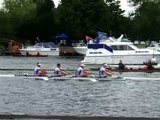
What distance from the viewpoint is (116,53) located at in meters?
72.2

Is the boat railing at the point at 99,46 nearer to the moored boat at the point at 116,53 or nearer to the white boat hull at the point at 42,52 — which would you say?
the moored boat at the point at 116,53

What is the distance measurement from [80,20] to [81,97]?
262 feet

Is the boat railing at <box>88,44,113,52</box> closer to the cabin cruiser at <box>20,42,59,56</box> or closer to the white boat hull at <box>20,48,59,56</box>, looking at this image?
the cabin cruiser at <box>20,42,59,56</box>

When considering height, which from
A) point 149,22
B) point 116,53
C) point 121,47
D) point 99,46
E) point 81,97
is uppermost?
point 149,22

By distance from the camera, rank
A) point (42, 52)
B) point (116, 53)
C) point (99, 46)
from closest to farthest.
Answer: point (116, 53) → point (99, 46) → point (42, 52)

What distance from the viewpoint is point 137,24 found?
130500 mm

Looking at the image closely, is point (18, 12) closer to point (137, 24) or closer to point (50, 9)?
point (50, 9)

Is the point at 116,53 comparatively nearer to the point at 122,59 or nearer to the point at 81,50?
the point at 122,59

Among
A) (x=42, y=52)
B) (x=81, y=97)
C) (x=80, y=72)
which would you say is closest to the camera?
(x=81, y=97)

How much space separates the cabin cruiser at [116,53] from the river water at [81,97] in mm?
17290

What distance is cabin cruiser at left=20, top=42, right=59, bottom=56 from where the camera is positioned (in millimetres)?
106875

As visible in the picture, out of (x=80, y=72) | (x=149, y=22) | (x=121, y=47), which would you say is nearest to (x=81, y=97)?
(x=80, y=72)

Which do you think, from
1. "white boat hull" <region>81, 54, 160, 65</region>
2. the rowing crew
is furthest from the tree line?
the rowing crew

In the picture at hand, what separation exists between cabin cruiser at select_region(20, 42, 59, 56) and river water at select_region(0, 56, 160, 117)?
5484 centimetres
